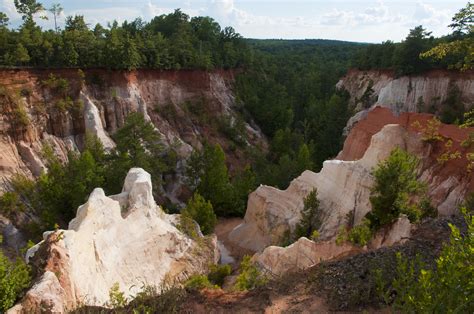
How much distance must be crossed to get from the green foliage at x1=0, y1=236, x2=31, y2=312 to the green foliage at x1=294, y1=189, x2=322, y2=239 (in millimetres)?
14800

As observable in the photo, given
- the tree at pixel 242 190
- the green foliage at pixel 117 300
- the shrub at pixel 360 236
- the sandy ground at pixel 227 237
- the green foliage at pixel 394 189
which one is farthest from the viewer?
the tree at pixel 242 190

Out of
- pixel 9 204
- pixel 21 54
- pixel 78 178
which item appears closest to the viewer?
pixel 78 178

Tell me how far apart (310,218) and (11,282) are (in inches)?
624

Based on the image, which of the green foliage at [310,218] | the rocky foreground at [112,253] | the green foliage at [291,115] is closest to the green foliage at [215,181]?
the green foliage at [291,115]

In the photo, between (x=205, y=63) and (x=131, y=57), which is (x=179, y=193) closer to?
(x=131, y=57)

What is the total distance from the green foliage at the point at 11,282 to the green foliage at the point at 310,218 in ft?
48.6

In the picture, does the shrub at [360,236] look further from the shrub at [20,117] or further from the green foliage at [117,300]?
the shrub at [20,117]

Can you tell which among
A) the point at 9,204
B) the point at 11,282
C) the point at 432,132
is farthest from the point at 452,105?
the point at 11,282

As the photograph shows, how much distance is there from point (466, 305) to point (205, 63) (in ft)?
144

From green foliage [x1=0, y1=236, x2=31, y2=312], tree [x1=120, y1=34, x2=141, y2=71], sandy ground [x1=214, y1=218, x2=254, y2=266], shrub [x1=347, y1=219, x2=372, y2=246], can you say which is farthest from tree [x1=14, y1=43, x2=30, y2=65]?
shrub [x1=347, y1=219, x2=372, y2=246]

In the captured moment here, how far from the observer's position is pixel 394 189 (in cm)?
1745

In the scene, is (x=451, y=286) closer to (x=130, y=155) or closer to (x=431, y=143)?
(x=431, y=143)

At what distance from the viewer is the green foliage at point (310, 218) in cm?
2199

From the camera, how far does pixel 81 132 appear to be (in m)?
33.7
